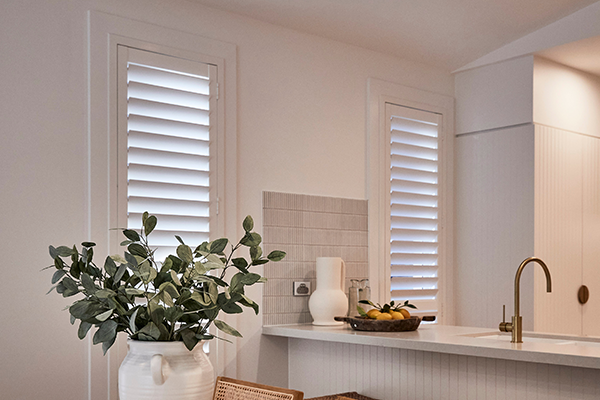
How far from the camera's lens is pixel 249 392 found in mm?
1434

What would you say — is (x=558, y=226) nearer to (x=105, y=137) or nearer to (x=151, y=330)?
(x=105, y=137)

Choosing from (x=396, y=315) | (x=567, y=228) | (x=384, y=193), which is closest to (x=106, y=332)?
(x=396, y=315)

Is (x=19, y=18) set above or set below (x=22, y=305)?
above

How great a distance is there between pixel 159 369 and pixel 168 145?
1669mm

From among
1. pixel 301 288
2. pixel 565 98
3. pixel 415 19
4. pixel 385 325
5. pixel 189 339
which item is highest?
pixel 415 19

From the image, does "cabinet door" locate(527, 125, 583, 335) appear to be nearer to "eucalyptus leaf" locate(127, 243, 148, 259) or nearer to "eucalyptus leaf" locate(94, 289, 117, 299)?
"eucalyptus leaf" locate(127, 243, 148, 259)

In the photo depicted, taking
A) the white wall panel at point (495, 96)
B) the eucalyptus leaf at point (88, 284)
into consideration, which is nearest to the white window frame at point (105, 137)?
the eucalyptus leaf at point (88, 284)

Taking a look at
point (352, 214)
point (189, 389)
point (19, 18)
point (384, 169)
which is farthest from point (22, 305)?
point (384, 169)

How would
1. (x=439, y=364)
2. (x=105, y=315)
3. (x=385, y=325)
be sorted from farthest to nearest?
(x=385, y=325)
(x=439, y=364)
(x=105, y=315)

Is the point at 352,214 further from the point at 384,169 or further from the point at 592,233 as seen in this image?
the point at 592,233

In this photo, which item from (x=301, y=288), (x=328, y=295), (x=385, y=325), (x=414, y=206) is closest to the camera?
(x=385, y=325)

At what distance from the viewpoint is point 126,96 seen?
8.87ft

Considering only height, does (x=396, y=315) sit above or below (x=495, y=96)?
below

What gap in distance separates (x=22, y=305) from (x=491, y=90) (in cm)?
288
